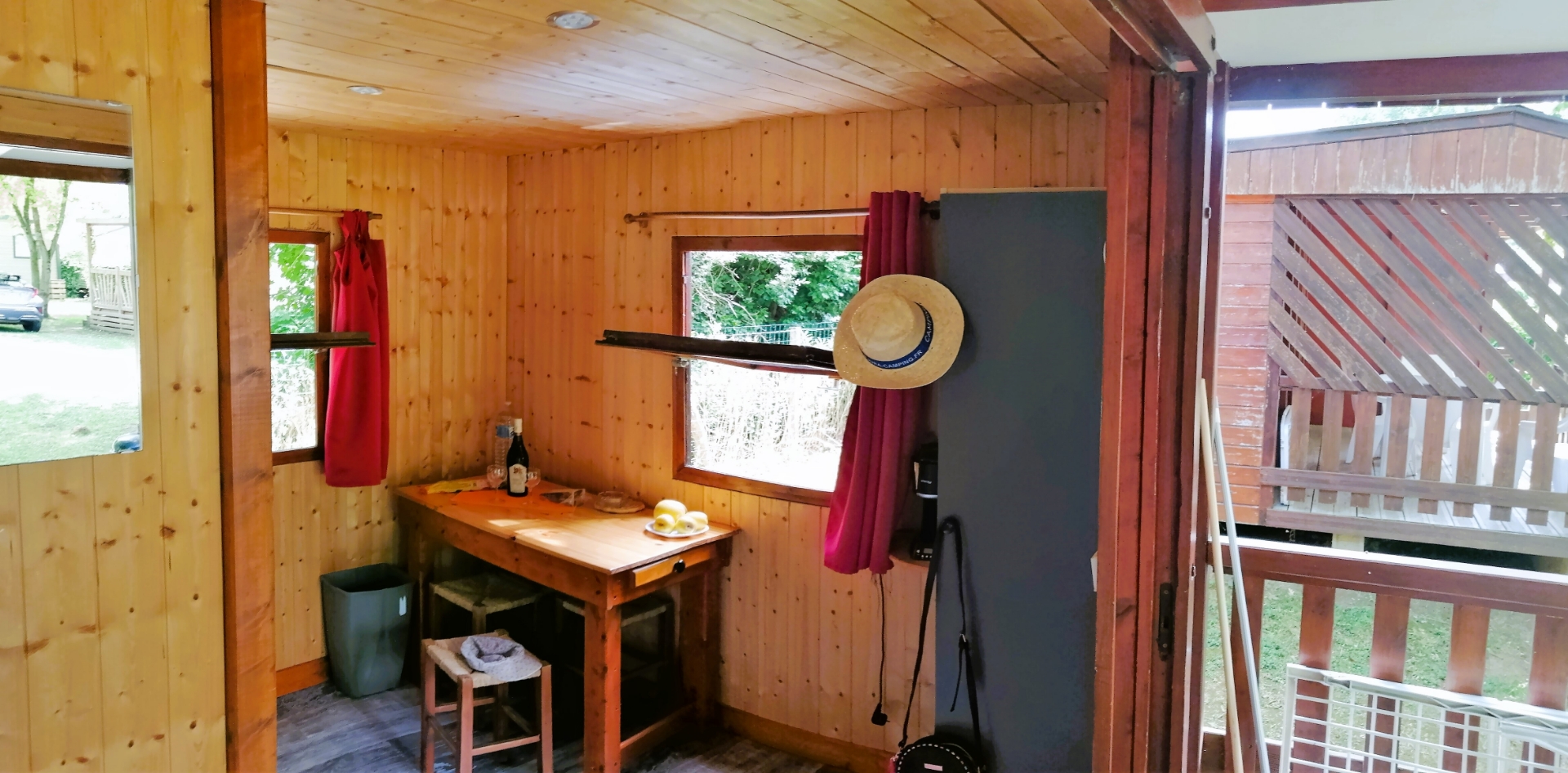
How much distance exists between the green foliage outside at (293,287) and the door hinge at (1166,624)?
3338 millimetres

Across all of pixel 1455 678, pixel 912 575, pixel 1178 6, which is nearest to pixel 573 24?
pixel 1178 6

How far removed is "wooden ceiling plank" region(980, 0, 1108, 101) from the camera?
1720mm

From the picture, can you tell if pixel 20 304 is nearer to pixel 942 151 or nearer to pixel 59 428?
pixel 59 428

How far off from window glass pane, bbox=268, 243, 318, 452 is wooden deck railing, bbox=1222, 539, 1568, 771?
135 inches

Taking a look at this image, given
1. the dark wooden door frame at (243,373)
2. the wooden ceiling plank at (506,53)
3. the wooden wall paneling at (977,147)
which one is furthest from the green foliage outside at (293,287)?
the wooden wall paneling at (977,147)

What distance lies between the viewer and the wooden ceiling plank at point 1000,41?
1752 millimetres

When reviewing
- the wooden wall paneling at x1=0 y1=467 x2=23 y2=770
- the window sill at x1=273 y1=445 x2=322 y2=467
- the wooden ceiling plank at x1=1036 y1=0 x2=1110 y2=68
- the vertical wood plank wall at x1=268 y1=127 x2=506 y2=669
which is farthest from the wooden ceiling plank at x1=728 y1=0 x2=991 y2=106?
the window sill at x1=273 y1=445 x2=322 y2=467

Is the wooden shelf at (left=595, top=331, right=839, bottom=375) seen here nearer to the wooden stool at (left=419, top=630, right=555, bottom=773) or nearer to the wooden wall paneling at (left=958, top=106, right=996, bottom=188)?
the wooden wall paneling at (left=958, top=106, right=996, bottom=188)

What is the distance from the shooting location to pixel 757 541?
3.28 m

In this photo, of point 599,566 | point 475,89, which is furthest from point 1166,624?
point 475,89

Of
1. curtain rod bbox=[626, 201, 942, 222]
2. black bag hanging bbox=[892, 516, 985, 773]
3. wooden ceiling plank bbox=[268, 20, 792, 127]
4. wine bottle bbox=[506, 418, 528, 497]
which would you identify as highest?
wooden ceiling plank bbox=[268, 20, 792, 127]

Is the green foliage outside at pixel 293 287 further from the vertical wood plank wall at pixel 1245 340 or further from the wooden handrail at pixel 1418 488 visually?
the wooden handrail at pixel 1418 488

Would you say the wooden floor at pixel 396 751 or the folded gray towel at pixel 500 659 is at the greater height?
the folded gray towel at pixel 500 659

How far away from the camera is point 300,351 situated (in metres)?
3.62
